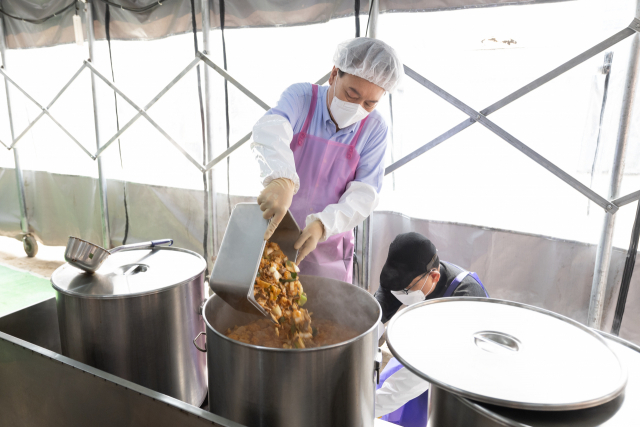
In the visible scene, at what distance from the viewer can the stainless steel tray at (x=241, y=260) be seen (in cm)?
85

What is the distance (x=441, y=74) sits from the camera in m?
2.27

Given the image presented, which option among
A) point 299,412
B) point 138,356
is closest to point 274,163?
point 138,356

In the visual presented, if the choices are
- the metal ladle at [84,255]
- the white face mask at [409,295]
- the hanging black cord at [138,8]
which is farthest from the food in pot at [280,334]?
the hanging black cord at [138,8]

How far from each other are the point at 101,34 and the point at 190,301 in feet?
11.7

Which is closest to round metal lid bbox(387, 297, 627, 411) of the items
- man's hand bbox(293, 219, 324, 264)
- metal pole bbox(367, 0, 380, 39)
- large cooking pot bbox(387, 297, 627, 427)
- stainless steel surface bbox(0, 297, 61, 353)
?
large cooking pot bbox(387, 297, 627, 427)

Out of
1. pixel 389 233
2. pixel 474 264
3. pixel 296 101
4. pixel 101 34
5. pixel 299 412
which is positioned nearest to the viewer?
pixel 299 412

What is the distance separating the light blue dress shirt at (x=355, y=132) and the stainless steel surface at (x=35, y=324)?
1.05m

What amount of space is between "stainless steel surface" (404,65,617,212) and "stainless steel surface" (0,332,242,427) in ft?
6.46

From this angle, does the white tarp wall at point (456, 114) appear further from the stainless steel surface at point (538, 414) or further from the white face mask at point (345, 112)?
the stainless steel surface at point (538, 414)

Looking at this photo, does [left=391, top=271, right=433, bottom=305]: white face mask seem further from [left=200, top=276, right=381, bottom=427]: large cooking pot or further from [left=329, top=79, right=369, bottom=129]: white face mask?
[left=200, top=276, right=381, bottom=427]: large cooking pot

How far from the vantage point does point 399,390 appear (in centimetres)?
161

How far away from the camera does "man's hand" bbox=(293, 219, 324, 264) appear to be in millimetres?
1189

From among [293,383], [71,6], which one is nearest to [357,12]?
[293,383]

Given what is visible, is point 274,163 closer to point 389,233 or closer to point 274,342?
point 274,342
